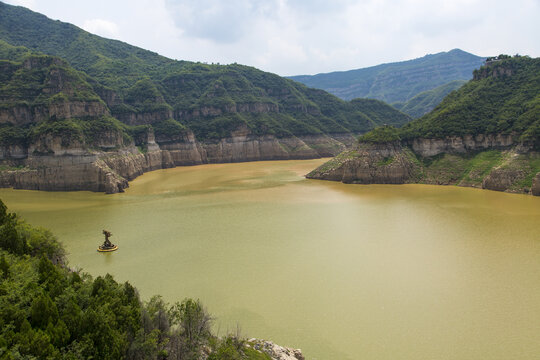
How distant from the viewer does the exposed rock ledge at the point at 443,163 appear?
55750mm

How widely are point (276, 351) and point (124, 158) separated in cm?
7044

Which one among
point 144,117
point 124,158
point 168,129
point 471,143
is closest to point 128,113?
point 144,117

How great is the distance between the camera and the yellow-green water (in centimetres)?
1938

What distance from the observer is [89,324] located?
14.1m

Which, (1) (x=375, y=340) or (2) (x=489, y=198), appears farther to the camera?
(2) (x=489, y=198)

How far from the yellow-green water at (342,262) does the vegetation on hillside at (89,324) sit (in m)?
4.81

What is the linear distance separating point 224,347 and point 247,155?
106179mm

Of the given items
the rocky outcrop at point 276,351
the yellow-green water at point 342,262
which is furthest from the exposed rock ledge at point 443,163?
the rocky outcrop at point 276,351

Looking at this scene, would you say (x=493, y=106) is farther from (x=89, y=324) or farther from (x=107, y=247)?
(x=89, y=324)

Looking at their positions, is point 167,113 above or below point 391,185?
above

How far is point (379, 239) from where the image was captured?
1368 inches

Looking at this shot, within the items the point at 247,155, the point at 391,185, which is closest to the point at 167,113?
the point at 247,155

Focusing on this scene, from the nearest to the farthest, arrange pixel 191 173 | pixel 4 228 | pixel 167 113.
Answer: pixel 4 228 < pixel 191 173 < pixel 167 113

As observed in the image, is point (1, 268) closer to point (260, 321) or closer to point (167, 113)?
point (260, 321)
